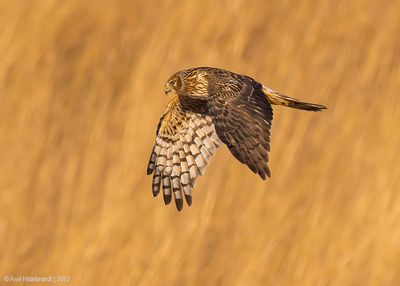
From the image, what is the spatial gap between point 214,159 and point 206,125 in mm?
210

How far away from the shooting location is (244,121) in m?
5.30

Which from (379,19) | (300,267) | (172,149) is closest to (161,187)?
(172,149)

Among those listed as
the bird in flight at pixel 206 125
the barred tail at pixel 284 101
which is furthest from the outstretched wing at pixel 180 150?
the barred tail at pixel 284 101

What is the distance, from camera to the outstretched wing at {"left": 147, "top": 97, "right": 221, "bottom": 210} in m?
6.07

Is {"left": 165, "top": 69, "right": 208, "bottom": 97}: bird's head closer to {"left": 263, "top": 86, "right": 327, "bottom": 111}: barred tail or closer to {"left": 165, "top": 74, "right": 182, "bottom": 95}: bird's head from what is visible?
{"left": 165, "top": 74, "right": 182, "bottom": 95}: bird's head

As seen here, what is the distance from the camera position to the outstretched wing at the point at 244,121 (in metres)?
5.23

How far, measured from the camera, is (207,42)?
6.58 metres

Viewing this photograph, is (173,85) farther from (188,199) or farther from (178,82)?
(188,199)

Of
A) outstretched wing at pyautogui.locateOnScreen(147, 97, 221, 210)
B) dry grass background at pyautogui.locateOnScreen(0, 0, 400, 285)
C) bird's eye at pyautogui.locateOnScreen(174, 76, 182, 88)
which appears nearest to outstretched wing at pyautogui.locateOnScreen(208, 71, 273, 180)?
bird's eye at pyautogui.locateOnScreen(174, 76, 182, 88)

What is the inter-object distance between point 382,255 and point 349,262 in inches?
5.2

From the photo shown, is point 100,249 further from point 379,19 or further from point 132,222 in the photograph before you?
point 379,19

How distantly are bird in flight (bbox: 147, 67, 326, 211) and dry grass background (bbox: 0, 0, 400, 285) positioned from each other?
0.46 ft

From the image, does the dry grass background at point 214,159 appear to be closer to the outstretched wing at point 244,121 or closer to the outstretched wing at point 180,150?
the outstretched wing at point 180,150

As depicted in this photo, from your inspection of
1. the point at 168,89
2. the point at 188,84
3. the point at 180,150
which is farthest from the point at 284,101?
the point at 180,150
